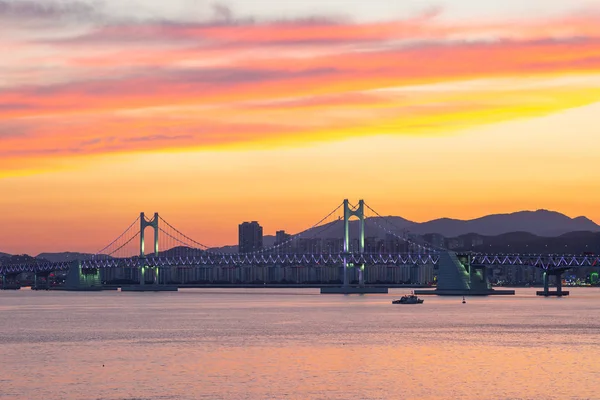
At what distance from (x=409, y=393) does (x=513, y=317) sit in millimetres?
66028

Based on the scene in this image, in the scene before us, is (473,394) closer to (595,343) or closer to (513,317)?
(595,343)

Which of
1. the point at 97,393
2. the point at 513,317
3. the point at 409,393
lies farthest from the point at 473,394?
the point at 513,317

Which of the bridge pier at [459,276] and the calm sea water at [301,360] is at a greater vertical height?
the bridge pier at [459,276]

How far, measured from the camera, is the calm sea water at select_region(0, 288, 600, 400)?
44.8m

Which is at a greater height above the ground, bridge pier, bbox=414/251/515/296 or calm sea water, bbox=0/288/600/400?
bridge pier, bbox=414/251/515/296

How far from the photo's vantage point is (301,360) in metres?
57.3

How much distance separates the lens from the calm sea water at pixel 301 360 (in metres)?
44.8

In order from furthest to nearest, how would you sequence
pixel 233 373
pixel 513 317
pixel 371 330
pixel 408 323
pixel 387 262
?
pixel 387 262 → pixel 513 317 → pixel 408 323 → pixel 371 330 → pixel 233 373

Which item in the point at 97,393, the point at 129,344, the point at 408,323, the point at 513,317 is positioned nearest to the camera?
the point at 97,393

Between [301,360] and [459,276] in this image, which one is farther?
[459,276]

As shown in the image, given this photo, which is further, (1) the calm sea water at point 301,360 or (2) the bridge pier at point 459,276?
(2) the bridge pier at point 459,276

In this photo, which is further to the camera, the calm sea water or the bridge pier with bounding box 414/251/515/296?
the bridge pier with bounding box 414/251/515/296

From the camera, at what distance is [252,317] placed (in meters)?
109

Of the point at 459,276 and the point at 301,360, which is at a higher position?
the point at 459,276
